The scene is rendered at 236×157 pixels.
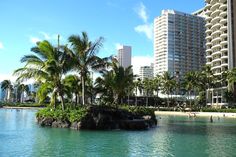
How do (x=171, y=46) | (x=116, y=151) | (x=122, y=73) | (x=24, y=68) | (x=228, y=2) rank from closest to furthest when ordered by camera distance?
1. (x=116, y=151)
2. (x=24, y=68)
3. (x=122, y=73)
4. (x=228, y=2)
5. (x=171, y=46)

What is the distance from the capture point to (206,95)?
128125mm

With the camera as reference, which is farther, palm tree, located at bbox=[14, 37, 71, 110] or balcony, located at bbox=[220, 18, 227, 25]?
balcony, located at bbox=[220, 18, 227, 25]

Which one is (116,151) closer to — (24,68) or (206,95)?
(24,68)

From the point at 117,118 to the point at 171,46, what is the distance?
160905mm

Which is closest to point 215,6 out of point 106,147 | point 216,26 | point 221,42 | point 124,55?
point 216,26

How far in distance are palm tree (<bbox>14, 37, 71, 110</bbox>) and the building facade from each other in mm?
87101

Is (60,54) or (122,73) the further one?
(122,73)

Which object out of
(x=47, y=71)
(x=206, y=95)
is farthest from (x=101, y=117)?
(x=206, y=95)

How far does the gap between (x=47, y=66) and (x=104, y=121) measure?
858 centimetres

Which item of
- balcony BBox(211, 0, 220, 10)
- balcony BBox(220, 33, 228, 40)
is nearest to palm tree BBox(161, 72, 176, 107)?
balcony BBox(220, 33, 228, 40)

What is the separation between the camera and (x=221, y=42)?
125 metres

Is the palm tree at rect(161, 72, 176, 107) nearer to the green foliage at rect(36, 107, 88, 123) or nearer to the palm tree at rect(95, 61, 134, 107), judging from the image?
the palm tree at rect(95, 61, 134, 107)

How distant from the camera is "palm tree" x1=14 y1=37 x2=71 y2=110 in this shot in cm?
3769

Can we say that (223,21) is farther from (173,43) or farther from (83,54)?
(83,54)
